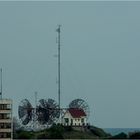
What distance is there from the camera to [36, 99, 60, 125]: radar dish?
77.3 metres

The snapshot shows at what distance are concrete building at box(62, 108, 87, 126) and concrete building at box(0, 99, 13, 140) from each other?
1116 cm

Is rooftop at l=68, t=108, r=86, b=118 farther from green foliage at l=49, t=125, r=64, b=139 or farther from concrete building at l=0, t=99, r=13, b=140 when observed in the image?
concrete building at l=0, t=99, r=13, b=140

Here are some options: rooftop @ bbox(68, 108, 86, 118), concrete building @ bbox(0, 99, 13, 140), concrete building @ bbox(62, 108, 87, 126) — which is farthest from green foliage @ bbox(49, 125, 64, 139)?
concrete building @ bbox(62, 108, 87, 126)

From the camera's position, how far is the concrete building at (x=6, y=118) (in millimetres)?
69688

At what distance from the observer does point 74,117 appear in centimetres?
8544

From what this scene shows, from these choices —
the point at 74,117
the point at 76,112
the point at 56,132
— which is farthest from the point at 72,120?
the point at 56,132

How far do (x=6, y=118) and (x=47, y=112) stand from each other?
28.1ft

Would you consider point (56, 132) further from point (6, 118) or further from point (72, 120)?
point (72, 120)

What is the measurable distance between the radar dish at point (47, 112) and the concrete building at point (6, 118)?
656 cm

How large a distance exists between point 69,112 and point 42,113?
529 cm

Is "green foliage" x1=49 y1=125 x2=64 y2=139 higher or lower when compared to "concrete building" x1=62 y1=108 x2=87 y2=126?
lower

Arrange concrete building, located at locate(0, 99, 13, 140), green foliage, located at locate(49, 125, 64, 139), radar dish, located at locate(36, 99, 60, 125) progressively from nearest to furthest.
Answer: green foliage, located at locate(49, 125, 64, 139) → concrete building, located at locate(0, 99, 13, 140) → radar dish, located at locate(36, 99, 60, 125)

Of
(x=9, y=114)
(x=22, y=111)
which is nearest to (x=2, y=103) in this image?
(x=9, y=114)

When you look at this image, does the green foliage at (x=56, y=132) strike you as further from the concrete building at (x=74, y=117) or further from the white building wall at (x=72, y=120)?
the white building wall at (x=72, y=120)
